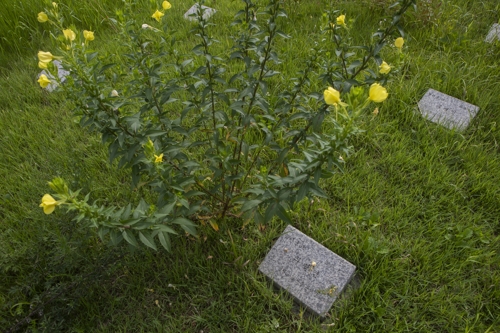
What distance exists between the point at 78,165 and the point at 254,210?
1.40m

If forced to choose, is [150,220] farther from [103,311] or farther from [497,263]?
[497,263]

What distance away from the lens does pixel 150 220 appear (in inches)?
57.3

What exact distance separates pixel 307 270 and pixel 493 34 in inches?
111

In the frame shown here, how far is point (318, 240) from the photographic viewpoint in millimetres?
2127

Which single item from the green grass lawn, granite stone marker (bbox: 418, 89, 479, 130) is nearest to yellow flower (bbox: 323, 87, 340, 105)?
the green grass lawn

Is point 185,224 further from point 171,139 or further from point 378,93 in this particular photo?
point 378,93

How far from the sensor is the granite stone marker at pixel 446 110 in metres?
2.63

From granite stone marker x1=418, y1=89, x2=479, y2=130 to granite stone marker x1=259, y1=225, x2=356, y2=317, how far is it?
4.64 ft

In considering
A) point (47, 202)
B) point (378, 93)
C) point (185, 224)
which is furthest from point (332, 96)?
point (47, 202)

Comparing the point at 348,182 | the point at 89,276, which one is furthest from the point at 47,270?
the point at 348,182

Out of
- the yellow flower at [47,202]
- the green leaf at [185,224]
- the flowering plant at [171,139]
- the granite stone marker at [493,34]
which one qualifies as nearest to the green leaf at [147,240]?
the flowering plant at [171,139]

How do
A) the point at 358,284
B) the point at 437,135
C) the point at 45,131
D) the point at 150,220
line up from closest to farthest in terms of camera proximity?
the point at 150,220 → the point at 358,284 → the point at 437,135 → the point at 45,131

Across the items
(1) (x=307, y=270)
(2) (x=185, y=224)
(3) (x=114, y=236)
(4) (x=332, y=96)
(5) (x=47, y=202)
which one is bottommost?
(1) (x=307, y=270)

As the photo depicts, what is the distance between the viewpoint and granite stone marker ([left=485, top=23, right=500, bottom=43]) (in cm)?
313
